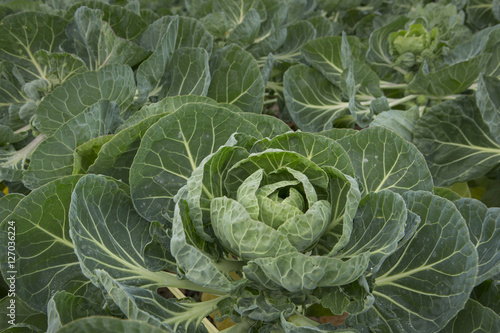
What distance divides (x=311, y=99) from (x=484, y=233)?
160 cm

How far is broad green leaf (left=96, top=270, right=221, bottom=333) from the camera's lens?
117 centimetres

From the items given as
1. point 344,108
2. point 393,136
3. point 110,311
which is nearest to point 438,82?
point 344,108

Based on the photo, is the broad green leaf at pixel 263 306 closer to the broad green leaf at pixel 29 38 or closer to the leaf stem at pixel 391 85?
the broad green leaf at pixel 29 38

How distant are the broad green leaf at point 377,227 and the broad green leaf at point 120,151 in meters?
0.75

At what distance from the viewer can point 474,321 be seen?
145cm

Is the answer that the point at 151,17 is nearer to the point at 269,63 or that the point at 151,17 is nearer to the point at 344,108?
the point at 269,63

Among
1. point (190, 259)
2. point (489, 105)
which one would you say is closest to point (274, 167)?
point (190, 259)

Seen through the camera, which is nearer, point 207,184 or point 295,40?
point 207,184

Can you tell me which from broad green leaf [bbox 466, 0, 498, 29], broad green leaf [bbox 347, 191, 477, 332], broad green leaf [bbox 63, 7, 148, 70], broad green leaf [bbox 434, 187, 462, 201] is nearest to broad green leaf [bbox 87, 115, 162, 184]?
broad green leaf [bbox 63, 7, 148, 70]

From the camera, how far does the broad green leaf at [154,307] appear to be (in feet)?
3.84

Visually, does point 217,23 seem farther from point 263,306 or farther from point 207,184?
point 263,306

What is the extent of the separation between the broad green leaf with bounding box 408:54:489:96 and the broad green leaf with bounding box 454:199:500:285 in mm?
1126

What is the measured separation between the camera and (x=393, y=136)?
5.13ft

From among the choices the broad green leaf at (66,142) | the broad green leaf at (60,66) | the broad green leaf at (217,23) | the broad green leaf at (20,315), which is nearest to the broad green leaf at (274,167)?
the broad green leaf at (66,142)
